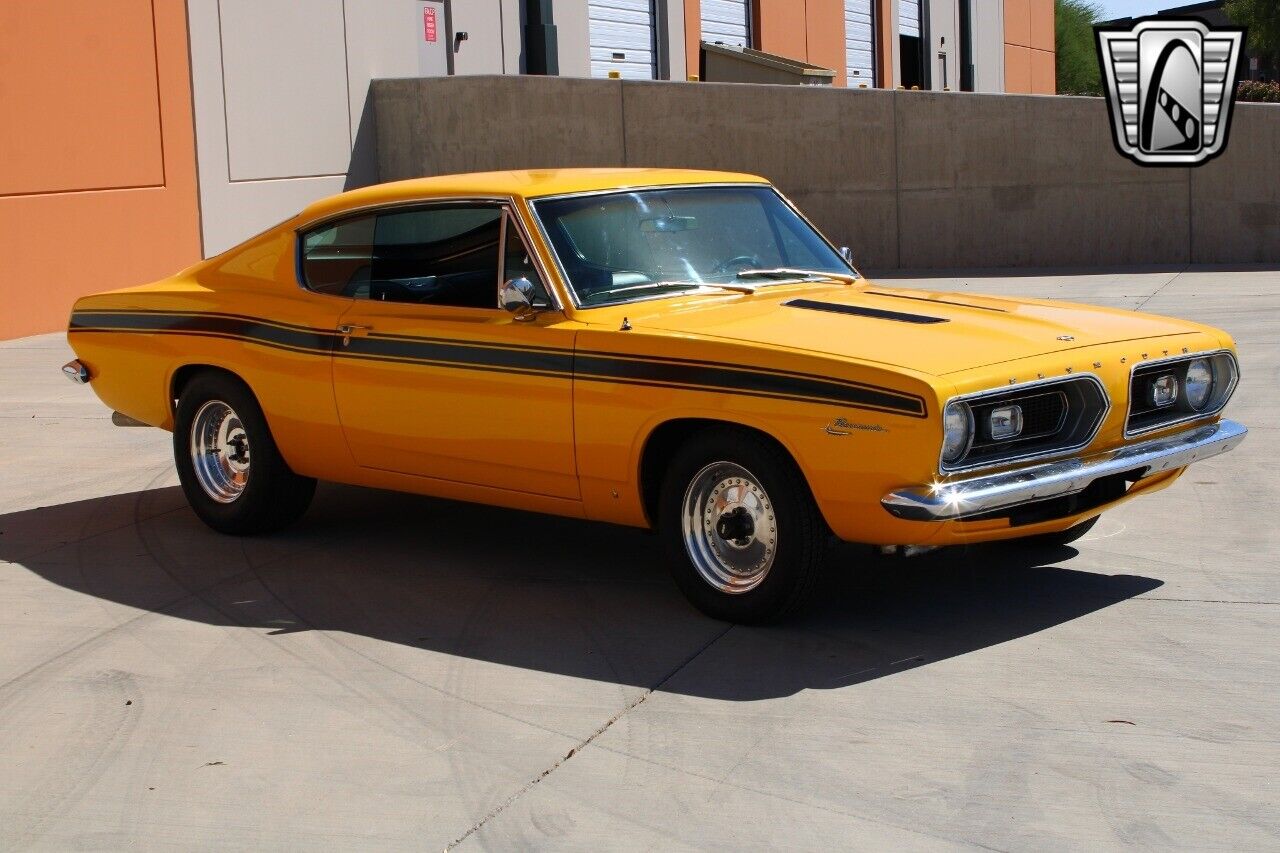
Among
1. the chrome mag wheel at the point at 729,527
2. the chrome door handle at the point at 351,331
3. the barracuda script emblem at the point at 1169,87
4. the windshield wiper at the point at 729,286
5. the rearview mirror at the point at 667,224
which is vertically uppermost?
the barracuda script emblem at the point at 1169,87

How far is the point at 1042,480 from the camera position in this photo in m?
5.48

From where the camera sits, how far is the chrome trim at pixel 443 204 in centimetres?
635

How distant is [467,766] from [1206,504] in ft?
14.1

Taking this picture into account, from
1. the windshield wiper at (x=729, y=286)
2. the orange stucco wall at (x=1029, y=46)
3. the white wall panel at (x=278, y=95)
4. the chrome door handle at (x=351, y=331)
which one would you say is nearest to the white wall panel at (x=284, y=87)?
the white wall panel at (x=278, y=95)

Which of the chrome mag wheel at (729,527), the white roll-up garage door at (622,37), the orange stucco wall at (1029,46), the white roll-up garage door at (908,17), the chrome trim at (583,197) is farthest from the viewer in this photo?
the orange stucco wall at (1029,46)

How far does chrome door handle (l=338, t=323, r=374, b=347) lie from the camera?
22.5 feet

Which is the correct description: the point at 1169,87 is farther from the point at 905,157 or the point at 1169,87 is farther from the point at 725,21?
the point at 725,21

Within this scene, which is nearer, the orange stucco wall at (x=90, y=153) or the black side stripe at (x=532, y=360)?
the black side stripe at (x=532, y=360)

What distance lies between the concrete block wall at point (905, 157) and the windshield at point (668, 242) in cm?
1213

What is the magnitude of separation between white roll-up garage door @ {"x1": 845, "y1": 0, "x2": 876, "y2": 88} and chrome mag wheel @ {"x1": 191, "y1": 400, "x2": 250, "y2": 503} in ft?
83.7

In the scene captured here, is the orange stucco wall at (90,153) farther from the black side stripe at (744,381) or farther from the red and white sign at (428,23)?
the black side stripe at (744,381)

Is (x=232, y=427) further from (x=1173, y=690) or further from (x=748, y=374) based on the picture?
(x=1173, y=690)

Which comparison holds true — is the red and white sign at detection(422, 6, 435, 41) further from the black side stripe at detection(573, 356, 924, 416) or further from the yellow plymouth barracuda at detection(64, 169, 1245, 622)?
the black side stripe at detection(573, 356, 924, 416)

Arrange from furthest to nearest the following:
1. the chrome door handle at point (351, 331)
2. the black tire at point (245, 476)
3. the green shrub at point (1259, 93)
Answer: the green shrub at point (1259, 93) → the black tire at point (245, 476) → the chrome door handle at point (351, 331)
